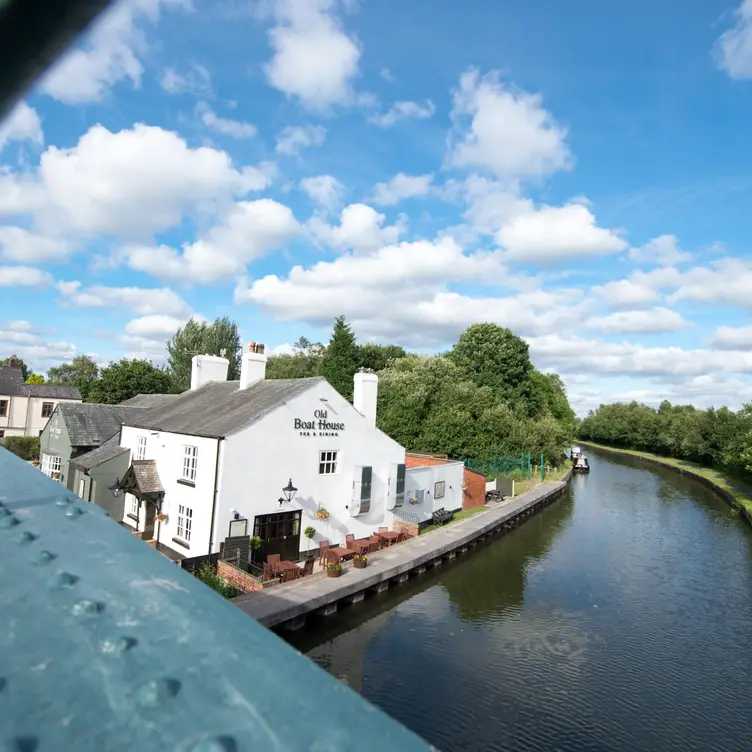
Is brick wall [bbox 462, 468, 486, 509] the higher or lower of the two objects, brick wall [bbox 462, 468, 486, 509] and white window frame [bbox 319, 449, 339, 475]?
the lower

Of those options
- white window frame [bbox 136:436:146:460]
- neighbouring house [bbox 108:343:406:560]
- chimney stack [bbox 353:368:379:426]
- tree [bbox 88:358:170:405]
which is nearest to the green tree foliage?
chimney stack [bbox 353:368:379:426]

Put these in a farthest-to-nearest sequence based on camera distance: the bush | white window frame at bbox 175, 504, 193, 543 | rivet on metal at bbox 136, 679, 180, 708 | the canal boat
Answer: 1. the canal boat
2. the bush
3. white window frame at bbox 175, 504, 193, 543
4. rivet on metal at bbox 136, 679, 180, 708

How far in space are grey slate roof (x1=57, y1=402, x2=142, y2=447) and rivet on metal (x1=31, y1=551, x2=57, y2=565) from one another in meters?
24.6

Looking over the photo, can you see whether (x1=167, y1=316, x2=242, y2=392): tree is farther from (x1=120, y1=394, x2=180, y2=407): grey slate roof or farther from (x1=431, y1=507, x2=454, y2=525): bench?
(x1=431, y1=507, x2=454, y2=525): bench

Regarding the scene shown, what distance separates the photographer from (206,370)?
26.6 meters

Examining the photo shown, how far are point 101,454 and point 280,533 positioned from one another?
9.41 meters

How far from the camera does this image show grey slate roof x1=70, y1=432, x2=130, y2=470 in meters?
20.9

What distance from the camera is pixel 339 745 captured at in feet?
4.02

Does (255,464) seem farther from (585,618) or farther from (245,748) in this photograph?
(245,748)

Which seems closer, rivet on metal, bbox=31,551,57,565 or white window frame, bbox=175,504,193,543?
rivet on metal, bbox=31,551,57,565

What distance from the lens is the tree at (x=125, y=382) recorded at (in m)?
44.2

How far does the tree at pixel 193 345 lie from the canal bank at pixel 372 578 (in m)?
34.0

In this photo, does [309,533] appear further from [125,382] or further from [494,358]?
[494,358]

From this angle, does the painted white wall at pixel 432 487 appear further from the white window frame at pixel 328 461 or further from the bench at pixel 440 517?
the white window frame at pixel 328 461
